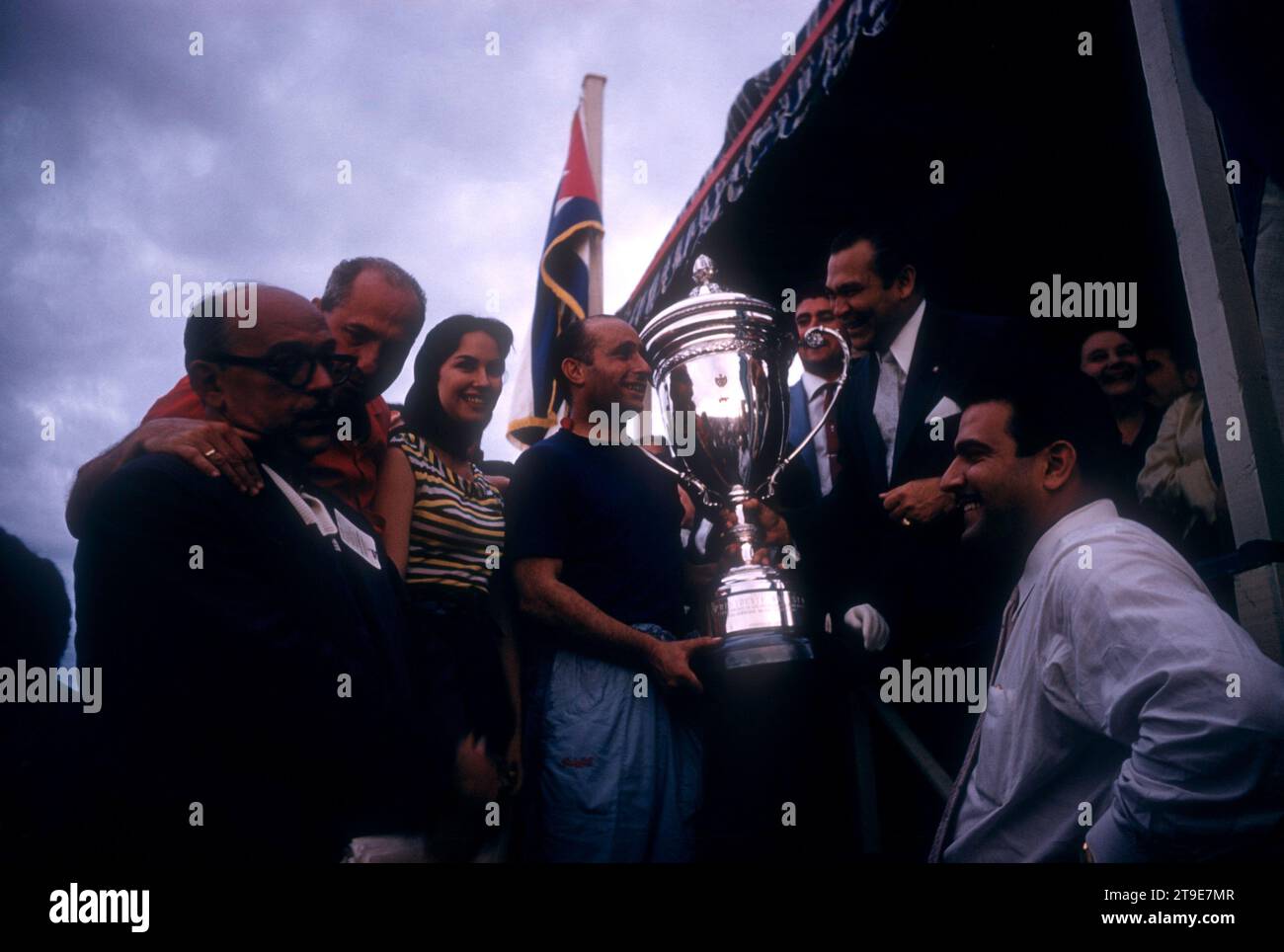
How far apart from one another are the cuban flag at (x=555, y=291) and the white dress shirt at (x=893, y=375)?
1.11m

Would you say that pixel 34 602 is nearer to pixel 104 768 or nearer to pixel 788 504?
pixel 104 768

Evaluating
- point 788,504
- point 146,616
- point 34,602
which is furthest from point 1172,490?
point 34,602

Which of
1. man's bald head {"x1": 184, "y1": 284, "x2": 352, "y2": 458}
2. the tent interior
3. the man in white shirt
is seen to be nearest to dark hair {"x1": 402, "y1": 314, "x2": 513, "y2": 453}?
man's bald head {"x1": 184, "y1": 284, "x2": 352, "y2": 458}

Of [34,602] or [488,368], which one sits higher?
[488,368]

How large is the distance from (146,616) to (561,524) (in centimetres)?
88

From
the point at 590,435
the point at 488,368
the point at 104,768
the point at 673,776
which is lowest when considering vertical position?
the point at 673,776

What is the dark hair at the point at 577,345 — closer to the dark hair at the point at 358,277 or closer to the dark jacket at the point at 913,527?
the dark hair at the point at 358,277

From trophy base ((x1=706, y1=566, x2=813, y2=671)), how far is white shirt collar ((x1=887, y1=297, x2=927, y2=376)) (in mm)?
752

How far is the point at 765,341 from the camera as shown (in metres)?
2.07

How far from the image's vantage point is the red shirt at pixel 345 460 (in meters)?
1.94

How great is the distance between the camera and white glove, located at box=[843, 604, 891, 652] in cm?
210

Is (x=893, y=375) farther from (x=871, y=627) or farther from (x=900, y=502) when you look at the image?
(x=871, y=627)

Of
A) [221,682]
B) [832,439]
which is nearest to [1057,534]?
[832,439]
